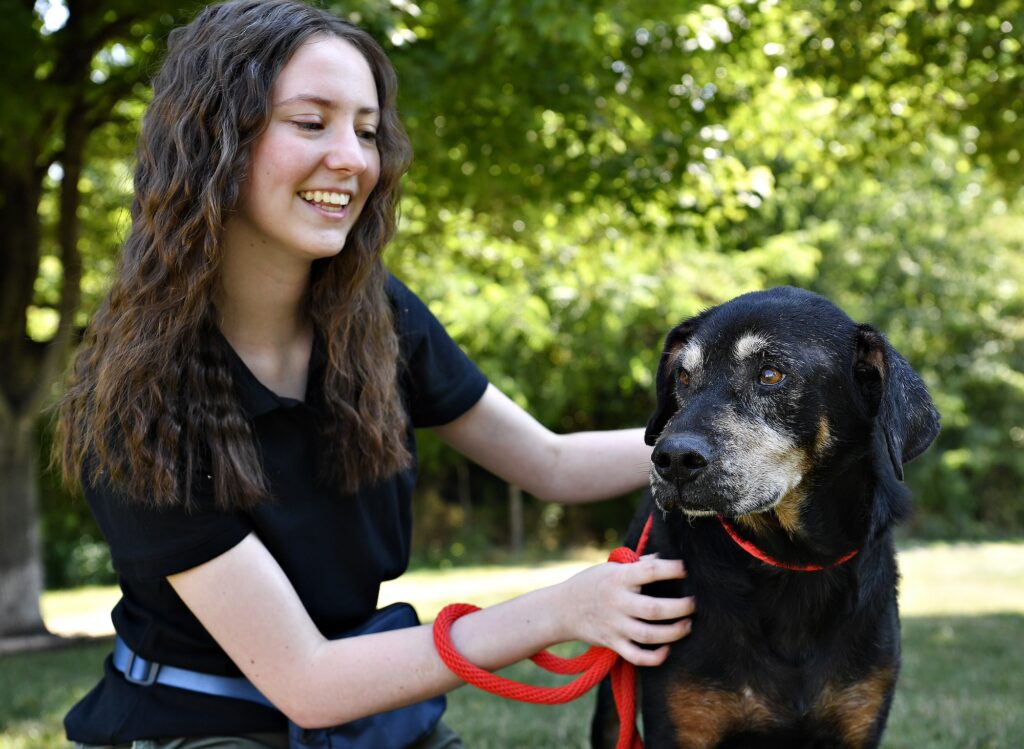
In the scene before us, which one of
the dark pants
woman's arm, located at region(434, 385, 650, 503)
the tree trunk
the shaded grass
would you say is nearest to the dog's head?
woman's arm, located at region(434, 385, 650, 503)

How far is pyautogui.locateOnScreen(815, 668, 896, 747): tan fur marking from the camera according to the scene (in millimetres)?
2504

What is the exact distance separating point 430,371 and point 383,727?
3.38 feet

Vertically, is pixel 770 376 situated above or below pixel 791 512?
above

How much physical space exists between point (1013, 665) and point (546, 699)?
194 inches

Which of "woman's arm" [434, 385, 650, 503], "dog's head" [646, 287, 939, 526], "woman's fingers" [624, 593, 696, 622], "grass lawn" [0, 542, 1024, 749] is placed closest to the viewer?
"woman's fingers" [624, 593, 696, 622]

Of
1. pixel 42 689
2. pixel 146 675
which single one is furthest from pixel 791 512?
pixel 42 689

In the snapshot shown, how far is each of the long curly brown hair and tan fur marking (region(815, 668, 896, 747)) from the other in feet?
4.21

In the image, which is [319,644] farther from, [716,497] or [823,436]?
[823,436]

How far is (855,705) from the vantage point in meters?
2.52

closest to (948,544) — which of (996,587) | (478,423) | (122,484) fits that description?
(996,587)

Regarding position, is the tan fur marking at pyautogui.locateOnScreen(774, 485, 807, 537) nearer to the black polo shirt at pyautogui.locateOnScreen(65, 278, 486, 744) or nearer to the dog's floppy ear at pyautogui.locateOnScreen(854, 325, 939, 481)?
the dog's floppy ear at pyautogui.locateOnScreen(854, 325, 939, 481)

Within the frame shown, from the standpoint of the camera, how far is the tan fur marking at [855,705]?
2.50 metres

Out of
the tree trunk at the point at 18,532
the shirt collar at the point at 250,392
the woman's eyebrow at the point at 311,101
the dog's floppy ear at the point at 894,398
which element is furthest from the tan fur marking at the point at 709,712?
the tree trunk at the point at 18,532

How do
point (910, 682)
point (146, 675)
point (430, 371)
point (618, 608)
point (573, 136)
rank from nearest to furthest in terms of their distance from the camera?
point (618, 608)
point (146, 675)
point (430, 371)
point (910, 682)
point (573, 136)
